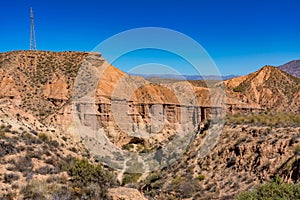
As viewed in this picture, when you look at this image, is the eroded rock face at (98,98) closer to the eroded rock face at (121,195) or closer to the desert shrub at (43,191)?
the eroded rock face at (121,195)

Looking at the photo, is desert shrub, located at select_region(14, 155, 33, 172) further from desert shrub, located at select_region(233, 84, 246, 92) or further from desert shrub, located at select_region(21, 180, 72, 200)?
desert shrub, located at select_region(233, 84, 246, 92)

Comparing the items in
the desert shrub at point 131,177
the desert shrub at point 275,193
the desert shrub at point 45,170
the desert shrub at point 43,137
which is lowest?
the desert shrub at point 131,177

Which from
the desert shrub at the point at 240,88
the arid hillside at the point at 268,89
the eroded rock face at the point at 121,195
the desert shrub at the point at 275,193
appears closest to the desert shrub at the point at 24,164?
the eroded rock face at the point at 121,195

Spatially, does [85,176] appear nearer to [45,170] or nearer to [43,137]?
[45,170]

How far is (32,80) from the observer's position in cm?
4388

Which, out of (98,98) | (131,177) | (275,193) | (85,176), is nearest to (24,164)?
(85,176)

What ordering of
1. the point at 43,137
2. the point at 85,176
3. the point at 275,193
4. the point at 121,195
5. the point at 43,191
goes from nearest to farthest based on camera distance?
the point at 43,191 → the point at 275,193 → the point at 121,195 → the point at 85,176 → the point at 43,137

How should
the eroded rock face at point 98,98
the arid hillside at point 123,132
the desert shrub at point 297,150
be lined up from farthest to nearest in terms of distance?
the eroded rock face at point 98,98 < the desert shrub at point 297,150 < the arid hillside at point 123,132

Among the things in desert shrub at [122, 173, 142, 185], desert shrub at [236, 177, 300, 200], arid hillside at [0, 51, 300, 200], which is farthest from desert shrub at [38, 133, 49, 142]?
desert shrub at [236, 177, 300, 200]

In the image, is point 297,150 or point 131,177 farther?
point 131,177

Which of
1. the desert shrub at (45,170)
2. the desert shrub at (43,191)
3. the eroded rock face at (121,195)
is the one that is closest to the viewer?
the desert shrub at (43,191)

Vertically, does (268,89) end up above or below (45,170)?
above

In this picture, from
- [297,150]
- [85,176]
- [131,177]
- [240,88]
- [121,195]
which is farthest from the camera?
[240,88]

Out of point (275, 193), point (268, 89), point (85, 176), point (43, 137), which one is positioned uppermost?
point (268, 89)
